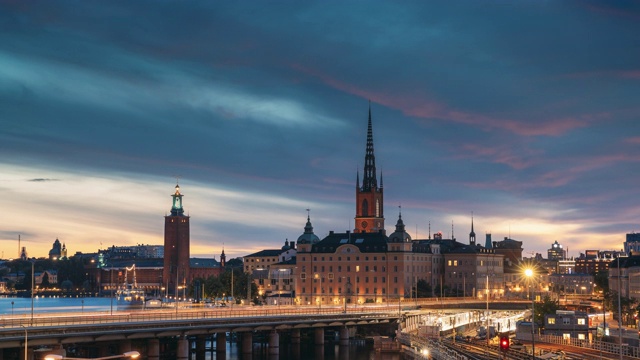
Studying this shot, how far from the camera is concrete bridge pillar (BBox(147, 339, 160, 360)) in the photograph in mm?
116875

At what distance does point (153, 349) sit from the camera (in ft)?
385

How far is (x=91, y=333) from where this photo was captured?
105812 mm

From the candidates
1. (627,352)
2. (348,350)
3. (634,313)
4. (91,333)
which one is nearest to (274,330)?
(348,350)

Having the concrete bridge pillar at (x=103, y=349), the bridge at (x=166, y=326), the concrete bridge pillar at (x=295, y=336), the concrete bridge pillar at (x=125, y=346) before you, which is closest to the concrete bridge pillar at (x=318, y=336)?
the bridge at (x=166, y=326)

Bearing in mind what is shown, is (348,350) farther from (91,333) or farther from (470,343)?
(91,333)

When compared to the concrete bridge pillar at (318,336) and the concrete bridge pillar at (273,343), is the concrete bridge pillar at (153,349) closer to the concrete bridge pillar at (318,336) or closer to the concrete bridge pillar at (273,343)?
the concrete bridge pillar at (273,343)

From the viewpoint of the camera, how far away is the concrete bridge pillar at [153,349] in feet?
383

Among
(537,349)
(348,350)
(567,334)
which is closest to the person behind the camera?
(537,349)

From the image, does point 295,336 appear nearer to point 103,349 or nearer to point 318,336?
point 318,336

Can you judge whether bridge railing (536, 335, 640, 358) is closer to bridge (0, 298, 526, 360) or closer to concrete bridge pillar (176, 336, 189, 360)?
bridge (0, 298, 526, 360)

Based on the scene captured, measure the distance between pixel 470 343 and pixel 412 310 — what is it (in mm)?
50131

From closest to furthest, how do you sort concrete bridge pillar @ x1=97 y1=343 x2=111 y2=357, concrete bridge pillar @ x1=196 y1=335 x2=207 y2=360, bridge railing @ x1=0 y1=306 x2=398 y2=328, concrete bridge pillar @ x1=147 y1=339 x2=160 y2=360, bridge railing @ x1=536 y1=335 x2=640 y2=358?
1. bridge railing @ x1=536 y1=335 x2=640 y2=358
2. bridge railing @ x1=0 y1=306 x2=398 y2=328
3. concrete bridge pillar @ x1=147 y1=339 x2=160 y2=360
4. concrete bridge pillar @ x1=97 y1=343 x2=111 y2=357
5. concrete bridge pillar @ x1=196 y1=335 x2=207 y2=360

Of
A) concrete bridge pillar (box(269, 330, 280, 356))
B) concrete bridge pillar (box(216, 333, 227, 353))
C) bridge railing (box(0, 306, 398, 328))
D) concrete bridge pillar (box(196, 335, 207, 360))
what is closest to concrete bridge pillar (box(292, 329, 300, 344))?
bridge railing (box(0, 306, 398, 328))

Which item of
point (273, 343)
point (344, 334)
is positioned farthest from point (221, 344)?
point (344, 334)
